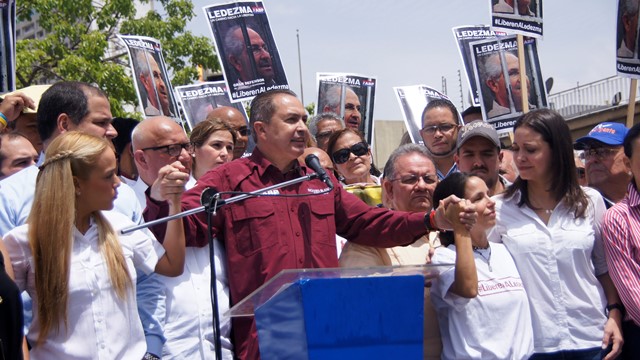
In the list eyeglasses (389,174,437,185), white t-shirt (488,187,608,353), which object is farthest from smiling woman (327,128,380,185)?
white t-shirt (488,187,608,353)

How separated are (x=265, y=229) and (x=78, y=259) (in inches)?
37.9

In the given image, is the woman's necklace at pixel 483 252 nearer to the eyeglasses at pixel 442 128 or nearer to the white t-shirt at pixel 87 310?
the white t-shirt at pixel 87 310

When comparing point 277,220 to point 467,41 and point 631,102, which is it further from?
point 467,41

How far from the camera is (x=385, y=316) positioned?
2.84 metres

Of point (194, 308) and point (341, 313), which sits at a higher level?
point (341, 313)

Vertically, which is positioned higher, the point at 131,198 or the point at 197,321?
the point at 131,198

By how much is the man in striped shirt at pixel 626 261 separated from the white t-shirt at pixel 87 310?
2.30 metres

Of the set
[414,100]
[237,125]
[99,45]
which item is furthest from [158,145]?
[99,45]

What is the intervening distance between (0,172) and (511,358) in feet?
9.82

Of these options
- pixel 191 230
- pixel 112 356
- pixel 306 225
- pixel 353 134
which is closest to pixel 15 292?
pixel 112 356

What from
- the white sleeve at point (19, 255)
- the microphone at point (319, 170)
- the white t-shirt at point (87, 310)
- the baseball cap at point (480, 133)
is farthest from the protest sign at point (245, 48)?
the white sleeve at point (19, 255)

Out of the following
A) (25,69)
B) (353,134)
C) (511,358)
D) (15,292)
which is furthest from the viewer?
(25,69)

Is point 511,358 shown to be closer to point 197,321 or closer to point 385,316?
point 385,316

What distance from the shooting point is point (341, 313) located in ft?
9.07
